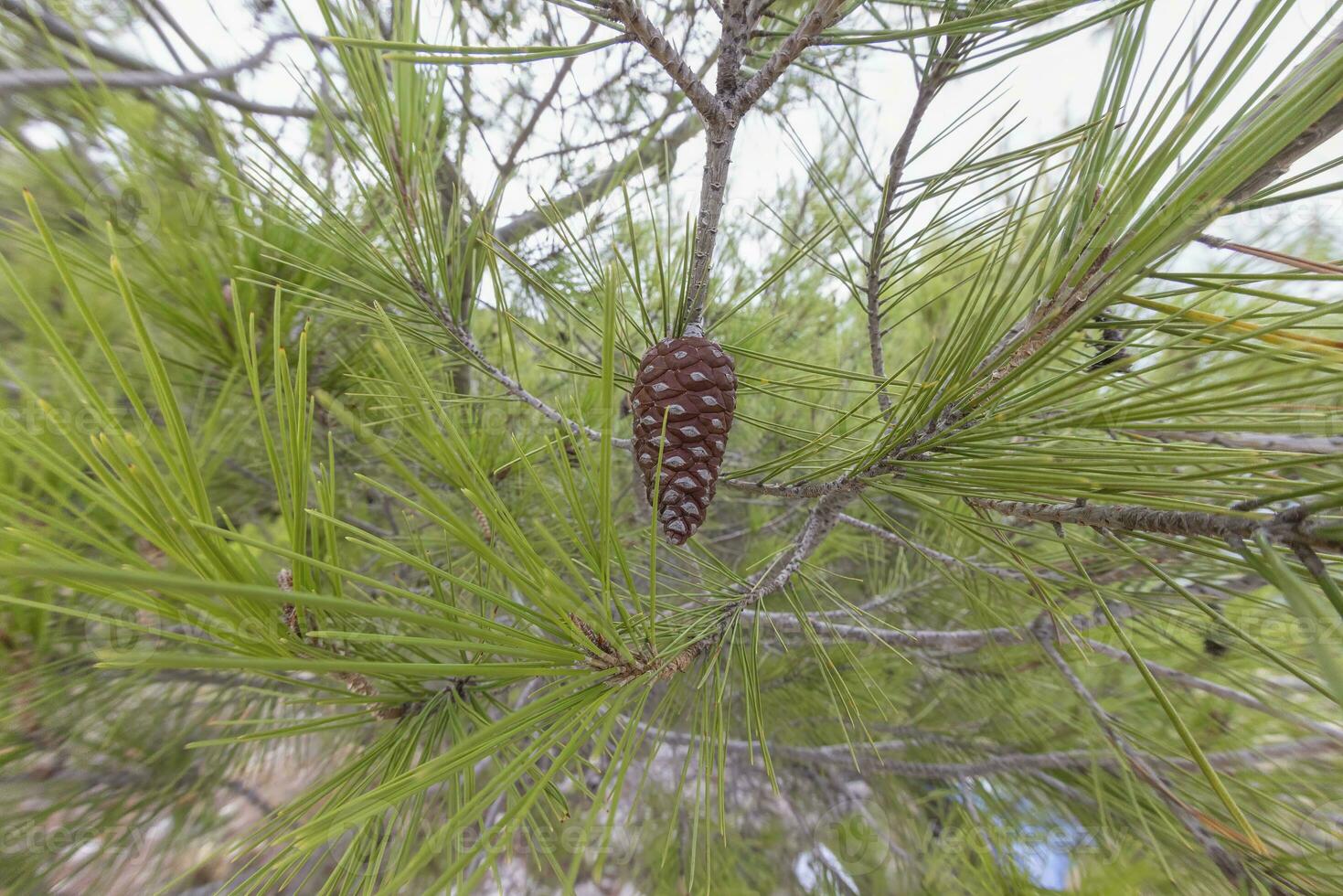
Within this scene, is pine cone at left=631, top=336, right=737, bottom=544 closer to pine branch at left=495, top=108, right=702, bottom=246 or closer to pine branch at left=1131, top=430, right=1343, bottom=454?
pine branch at left=1131, top=430, right=1343, bottom=454

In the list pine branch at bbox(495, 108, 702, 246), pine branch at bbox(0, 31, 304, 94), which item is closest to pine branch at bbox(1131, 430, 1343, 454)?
pine branch at bbox(495, 108, 702, 246)

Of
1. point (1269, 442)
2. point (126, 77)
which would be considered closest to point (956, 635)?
point (1269, 442)

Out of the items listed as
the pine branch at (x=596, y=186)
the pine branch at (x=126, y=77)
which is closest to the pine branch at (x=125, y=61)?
the pine branch at (x=126, y=77)

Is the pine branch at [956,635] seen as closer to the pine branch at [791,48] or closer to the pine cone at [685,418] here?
the pine cone at [685,418]

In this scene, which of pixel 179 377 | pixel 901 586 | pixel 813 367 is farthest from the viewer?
pixel 901 586

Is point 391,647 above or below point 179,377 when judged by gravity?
below

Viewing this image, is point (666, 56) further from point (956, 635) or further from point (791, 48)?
point (956, 635)

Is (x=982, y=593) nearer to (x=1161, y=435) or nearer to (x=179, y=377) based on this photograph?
(x=1161, y=435)

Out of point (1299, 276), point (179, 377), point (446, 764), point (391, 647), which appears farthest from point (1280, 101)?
point (179, 377)
